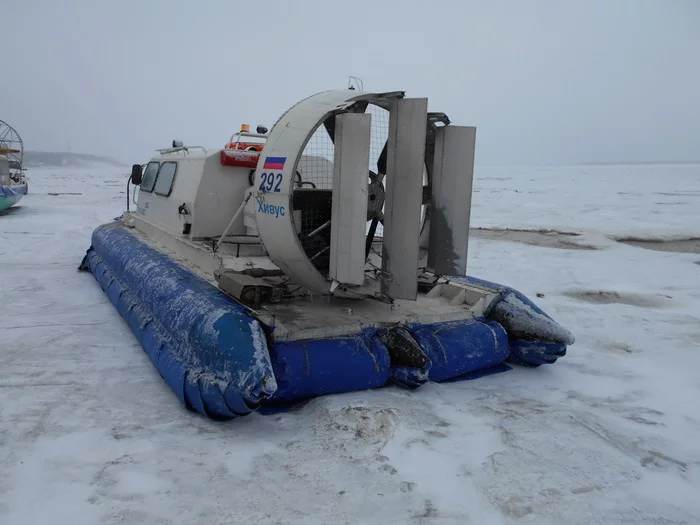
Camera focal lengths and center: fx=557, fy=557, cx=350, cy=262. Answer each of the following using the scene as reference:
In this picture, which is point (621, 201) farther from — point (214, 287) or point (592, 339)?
point (214, 287)

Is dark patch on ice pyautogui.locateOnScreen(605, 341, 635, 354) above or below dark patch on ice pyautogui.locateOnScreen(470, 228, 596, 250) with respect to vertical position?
below

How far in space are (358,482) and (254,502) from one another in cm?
49

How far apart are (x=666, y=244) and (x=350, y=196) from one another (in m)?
8.94

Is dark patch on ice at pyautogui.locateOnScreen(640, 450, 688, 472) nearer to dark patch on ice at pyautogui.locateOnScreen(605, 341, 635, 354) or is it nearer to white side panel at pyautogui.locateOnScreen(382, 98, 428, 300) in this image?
white side panel at pyautogui.locateOnScreen(382, 98, 428, 300)

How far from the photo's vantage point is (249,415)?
332cm

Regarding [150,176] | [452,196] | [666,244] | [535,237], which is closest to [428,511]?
[452,196]

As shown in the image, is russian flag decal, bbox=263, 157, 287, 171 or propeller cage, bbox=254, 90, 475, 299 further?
russian flag decal, bbox=263, 157, 287, 171

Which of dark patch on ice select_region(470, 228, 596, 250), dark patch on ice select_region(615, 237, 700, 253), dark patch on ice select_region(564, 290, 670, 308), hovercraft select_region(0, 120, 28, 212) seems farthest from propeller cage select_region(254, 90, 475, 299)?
hovercraft select_region(0, 120, 28, 212)

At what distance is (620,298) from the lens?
6.25m

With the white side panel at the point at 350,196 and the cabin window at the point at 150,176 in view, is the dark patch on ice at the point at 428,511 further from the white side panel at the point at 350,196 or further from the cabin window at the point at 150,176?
the cabin window at the point at 150,176

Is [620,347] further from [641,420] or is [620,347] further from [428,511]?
[428,511]

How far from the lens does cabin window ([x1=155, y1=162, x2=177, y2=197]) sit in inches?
239

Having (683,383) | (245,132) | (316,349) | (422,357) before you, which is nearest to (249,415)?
(316,349)

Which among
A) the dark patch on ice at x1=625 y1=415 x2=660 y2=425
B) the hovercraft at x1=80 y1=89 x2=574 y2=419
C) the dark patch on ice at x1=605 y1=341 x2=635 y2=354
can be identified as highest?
the hovercraft at x1=80 y1=89 x2=574 y2=419
